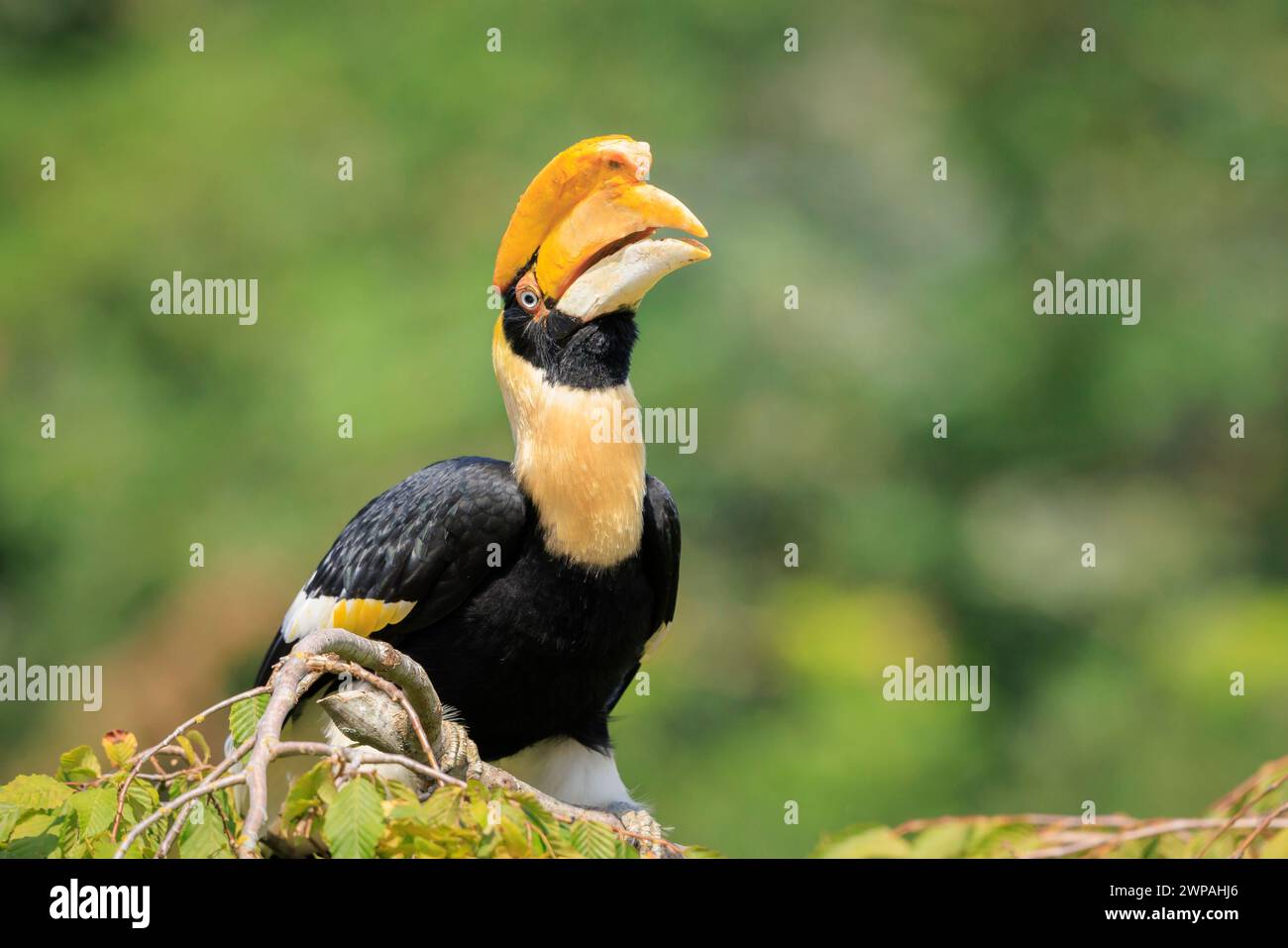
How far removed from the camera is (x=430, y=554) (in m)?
3.19

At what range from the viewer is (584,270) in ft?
10.6

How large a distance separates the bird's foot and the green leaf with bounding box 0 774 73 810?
936 millimetres

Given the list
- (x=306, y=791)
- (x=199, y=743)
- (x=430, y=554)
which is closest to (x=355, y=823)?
(x=306, y=791)

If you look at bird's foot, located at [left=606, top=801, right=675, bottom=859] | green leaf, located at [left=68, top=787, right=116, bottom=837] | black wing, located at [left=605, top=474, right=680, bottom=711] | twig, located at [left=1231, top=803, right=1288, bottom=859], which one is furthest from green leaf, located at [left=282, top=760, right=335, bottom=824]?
black wing, located at [left=605, top=474, right=680, bottom=711]

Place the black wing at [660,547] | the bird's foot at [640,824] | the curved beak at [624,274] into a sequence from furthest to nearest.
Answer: the black wing at [660,547]
the curved beak at [624,274]
the bird's foot at [640,824]

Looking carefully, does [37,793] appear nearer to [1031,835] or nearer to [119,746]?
[119,746]

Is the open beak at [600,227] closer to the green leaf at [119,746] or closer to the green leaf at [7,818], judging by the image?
the green leaf at [119,746]

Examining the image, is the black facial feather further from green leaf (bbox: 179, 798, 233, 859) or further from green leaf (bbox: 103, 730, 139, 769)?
green leaf (bbox: 179, 798, 233, 859)

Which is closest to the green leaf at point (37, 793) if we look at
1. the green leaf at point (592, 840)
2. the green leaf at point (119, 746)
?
the green leaf at point (119, 746)

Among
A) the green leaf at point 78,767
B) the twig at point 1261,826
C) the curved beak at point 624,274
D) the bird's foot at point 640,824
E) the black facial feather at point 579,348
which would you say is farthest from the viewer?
the black facial feather at point 579,348

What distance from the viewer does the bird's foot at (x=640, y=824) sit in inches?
106

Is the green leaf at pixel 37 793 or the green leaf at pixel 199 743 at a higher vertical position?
the green leaf at pixel 199 743

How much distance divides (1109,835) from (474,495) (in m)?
1.60

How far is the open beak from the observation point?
3146 millimetres
